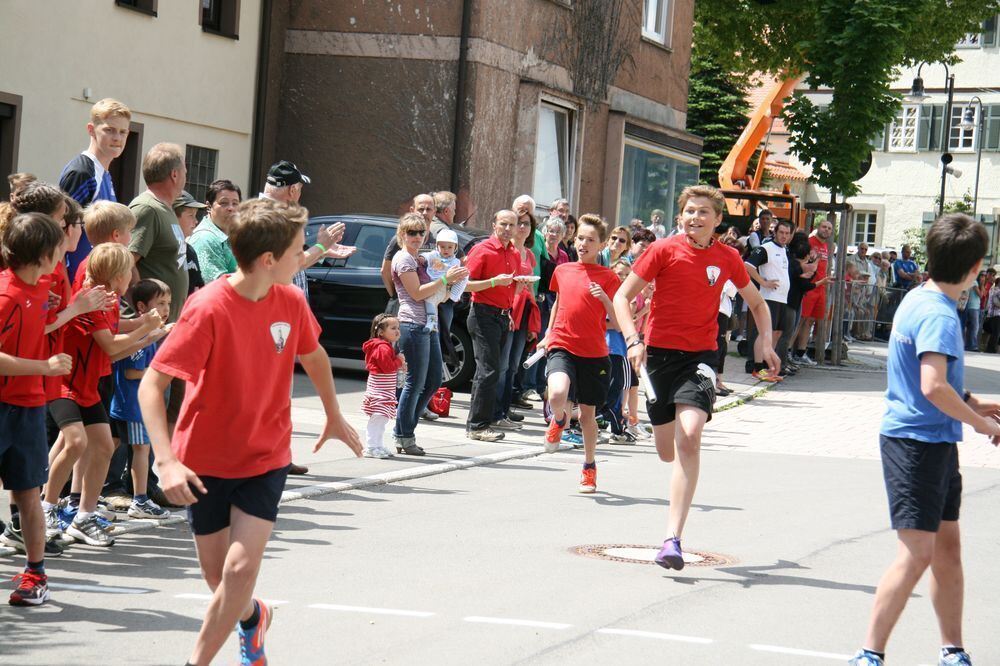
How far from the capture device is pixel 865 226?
220 feet

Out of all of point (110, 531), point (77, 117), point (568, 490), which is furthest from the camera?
point (77, 117)

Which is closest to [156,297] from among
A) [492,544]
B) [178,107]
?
[492,544]

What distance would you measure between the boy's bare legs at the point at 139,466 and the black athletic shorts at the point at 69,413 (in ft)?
3.26

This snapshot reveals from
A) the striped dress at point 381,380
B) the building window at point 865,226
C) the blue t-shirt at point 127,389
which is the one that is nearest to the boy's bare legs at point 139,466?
the blue t-shirt at point 127,389

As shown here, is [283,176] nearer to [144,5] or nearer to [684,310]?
[684,310]

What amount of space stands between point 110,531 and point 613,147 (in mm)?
19177

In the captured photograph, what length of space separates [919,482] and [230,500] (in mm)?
2612

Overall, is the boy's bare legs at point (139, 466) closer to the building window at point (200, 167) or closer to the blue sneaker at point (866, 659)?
the blue sneaker at point (866, 659)

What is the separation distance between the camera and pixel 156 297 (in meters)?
8.33

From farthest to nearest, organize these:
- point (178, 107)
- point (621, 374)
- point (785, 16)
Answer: point (785, 16)
point (178, 107)
point (621, 374)

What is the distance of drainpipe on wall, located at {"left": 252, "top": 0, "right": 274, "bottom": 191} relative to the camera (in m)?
23.0

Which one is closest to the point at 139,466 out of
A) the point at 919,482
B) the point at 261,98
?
the point at 919,482

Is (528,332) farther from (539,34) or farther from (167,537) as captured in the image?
(539,34)

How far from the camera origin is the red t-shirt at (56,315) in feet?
22.7
